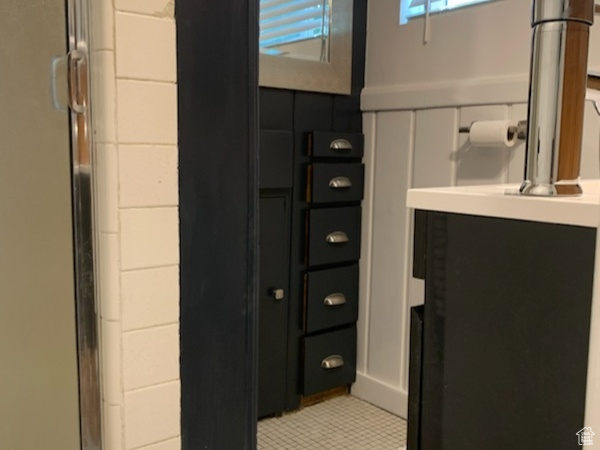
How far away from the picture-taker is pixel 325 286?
6.48 ft

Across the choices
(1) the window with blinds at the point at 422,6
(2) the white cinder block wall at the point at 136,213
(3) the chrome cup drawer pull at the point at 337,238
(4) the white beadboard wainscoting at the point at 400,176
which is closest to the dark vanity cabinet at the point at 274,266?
(3) the chrome cup drawer pull at the point at 337,238

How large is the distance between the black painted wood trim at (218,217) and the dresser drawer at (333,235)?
0.87 meters

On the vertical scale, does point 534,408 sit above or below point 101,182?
below

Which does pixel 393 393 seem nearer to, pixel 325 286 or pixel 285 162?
pixel 325 286

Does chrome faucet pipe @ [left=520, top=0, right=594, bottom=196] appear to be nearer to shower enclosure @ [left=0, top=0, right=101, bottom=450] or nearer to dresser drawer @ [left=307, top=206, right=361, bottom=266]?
shower enclosure @ [left=0, top=0, right=101, bottom=450]

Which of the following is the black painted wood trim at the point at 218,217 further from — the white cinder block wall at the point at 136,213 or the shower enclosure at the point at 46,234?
the shower enclosure at the point at 46,234

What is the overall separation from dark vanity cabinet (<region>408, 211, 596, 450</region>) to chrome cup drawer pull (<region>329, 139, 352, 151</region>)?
1242 mm

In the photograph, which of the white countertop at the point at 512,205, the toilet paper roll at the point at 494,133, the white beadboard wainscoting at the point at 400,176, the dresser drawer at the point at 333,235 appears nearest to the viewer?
the white countertop at the point at 512,205

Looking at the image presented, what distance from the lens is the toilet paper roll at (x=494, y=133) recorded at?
1528mm

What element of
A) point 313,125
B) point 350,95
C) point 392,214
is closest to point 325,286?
point 392,214

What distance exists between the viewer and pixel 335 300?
6.55ft

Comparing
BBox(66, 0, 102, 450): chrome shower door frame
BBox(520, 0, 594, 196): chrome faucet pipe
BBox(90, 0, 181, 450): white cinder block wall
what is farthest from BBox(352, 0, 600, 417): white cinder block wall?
BBox(66, 0, 102, 450): chrome shower door frame

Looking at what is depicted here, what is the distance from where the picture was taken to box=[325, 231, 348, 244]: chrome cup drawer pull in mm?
1954

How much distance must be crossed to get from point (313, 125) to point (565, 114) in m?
1.34
